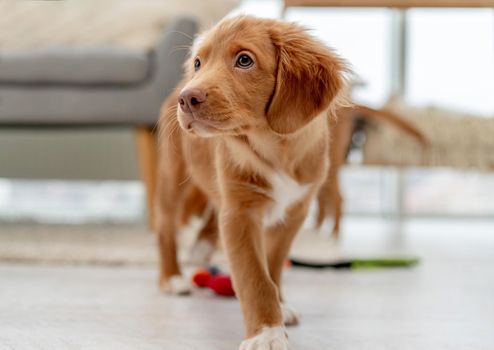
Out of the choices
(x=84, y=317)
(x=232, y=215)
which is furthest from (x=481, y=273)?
(x=84, y=317)

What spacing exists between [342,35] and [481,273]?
113 inches

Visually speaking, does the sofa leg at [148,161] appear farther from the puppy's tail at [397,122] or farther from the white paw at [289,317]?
the white paw at [289,317]

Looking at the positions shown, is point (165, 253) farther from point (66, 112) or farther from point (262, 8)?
point (262, 8)

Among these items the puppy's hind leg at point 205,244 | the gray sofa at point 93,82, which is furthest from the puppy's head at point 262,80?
the gray sofa at point 93,82

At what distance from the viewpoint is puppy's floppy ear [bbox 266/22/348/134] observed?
1.31 meters

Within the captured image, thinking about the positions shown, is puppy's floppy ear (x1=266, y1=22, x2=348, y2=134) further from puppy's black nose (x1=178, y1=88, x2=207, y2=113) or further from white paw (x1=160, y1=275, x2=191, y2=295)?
white paw (x1=160, y1=275, x2=191, y2=295)

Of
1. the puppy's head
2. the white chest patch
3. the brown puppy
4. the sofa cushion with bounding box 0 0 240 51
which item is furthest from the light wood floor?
the sofa cushion with bounding box 0 0 240 51

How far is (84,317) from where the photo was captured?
152 cm

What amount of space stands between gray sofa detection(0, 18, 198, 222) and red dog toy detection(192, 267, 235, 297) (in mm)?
1157

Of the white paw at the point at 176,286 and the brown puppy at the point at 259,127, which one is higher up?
the brown puppy at the point at 259,127

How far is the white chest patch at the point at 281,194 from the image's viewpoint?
1.42 m

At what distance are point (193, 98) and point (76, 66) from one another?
1925 millimetres

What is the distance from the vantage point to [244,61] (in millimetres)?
1335

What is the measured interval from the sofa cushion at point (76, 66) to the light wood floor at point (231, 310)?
1.06 m
